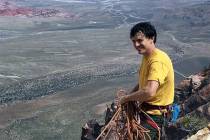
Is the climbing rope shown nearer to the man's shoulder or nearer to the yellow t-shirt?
the yellow t-shirt

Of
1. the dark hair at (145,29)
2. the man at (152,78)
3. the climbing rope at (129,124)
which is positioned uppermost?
the dark hair at (145,29)

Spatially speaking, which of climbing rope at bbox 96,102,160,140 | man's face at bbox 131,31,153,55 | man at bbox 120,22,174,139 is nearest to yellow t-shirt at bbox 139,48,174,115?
man at bbox 120,22,174,139

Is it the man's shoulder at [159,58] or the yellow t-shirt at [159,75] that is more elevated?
the man's shoulder at [159,58]

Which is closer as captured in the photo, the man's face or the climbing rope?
the man's face

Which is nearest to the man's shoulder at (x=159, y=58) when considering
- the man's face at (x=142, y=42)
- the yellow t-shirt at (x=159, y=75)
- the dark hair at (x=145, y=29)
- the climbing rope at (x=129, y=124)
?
the yellow t-shirt at (x=159, y=75)

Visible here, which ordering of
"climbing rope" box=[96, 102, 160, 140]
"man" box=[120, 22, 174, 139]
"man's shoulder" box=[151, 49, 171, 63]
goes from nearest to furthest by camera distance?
"man" box=[120, 22, 174, 139], "man's shoulder" box=[151, 49, 171, 63], "climbing rope" box=[96, 102, 160, 140]

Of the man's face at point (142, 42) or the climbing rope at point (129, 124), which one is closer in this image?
the man's face at point (142, 42)

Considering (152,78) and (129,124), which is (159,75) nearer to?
(152,78)

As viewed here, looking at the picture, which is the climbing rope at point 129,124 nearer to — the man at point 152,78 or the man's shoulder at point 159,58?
the man at point 152,78

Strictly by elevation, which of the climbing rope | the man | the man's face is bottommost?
the climbing rope

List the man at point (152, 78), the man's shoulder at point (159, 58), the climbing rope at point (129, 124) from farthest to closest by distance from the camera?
the climbing rope at point (129, 124) → the man's shoulder at point (159, 58) → the man at point (152, 78)

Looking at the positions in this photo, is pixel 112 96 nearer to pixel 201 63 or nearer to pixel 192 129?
pixel 201 63
